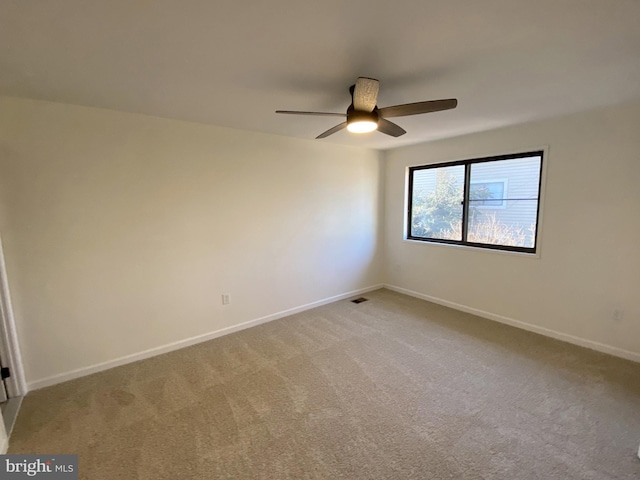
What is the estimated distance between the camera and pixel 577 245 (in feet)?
9.30

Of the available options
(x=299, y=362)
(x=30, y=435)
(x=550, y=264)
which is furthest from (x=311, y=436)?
(x=550, y=264)

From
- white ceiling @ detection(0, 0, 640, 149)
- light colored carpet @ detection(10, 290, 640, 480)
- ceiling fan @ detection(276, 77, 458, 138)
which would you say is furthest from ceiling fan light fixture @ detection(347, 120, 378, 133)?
light colored carpet @ detection(10, 290, 640, 480)

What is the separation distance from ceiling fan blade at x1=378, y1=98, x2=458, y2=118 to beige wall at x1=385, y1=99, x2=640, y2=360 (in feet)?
6.07

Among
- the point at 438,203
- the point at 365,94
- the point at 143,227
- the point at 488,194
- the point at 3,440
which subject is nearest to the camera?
the point at 3,440

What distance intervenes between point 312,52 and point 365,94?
1.37ft

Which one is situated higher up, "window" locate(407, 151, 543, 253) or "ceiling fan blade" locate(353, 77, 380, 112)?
"ceiling fan blade" locate(353, 77, 380, 112)

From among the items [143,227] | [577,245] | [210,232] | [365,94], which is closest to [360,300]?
[210,232]

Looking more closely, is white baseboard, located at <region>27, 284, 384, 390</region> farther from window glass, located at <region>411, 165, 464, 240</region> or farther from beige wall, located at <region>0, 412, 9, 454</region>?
window glass, located at <region>411, 165, 464, 240</region>

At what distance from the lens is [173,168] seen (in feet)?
9.05

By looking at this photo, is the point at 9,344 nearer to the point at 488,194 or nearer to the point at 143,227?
the point at 143,227

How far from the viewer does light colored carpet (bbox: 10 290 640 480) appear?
160 centimetres

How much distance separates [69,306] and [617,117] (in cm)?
500

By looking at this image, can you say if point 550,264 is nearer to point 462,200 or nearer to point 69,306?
point 462,200

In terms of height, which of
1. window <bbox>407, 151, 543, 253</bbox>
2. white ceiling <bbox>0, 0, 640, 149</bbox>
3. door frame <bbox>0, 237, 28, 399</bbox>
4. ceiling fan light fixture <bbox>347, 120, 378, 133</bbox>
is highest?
white ceiling <bbox>0, 0, 640, 149</bbox>
